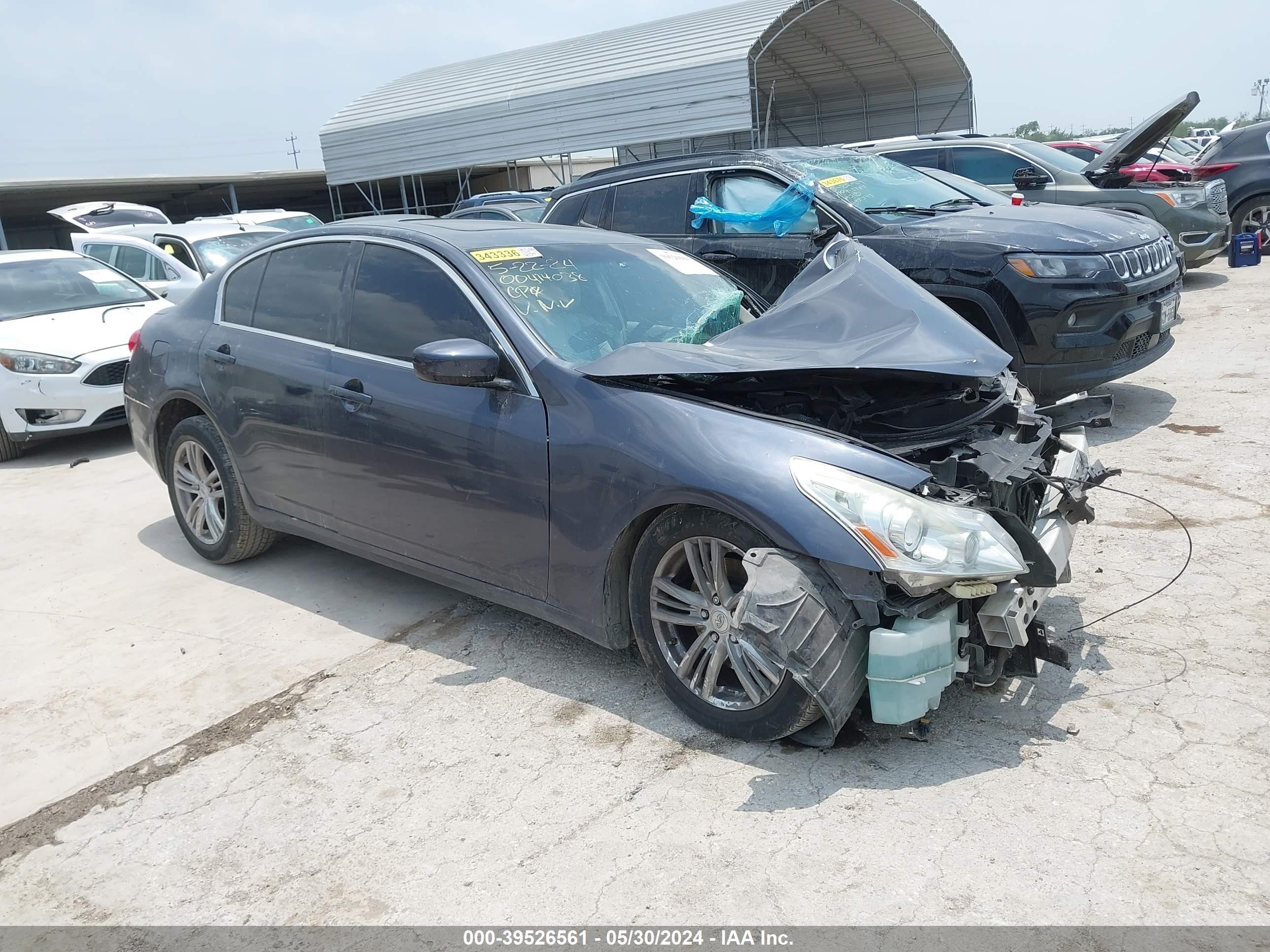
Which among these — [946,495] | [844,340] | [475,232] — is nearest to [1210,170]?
[844,340]

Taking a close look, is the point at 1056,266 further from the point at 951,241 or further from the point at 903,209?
the point at 903,209

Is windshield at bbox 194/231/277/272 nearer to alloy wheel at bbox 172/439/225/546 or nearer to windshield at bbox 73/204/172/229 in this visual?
alloy wheel at bbox 172/439/225/546

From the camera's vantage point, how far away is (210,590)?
512 cm

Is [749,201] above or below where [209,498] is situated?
above

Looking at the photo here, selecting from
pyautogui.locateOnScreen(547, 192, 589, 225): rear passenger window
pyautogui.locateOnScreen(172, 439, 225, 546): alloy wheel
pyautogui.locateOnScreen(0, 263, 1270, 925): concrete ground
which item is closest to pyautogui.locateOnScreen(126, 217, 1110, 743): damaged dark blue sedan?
pyautogui.locateOnScreen(172, 439, 225, 546): alloy wheel

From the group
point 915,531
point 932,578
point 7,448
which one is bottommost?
point 7,448

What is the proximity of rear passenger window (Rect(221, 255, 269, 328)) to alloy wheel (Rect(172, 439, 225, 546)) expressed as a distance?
0.70m

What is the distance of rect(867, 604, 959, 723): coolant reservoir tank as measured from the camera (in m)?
2.96

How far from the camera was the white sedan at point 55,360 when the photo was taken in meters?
8.02

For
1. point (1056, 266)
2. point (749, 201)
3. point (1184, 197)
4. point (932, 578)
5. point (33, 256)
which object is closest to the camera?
point (932, 578)

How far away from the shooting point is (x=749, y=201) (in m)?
6.96

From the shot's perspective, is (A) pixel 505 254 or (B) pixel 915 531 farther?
(A) pixel 505 254

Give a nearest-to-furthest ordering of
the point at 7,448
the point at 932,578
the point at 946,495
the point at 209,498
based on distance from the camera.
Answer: the point at 932,578 < the point at 946,495 < the point at 209,498 < the point at 7,448

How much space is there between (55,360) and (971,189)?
736cm
